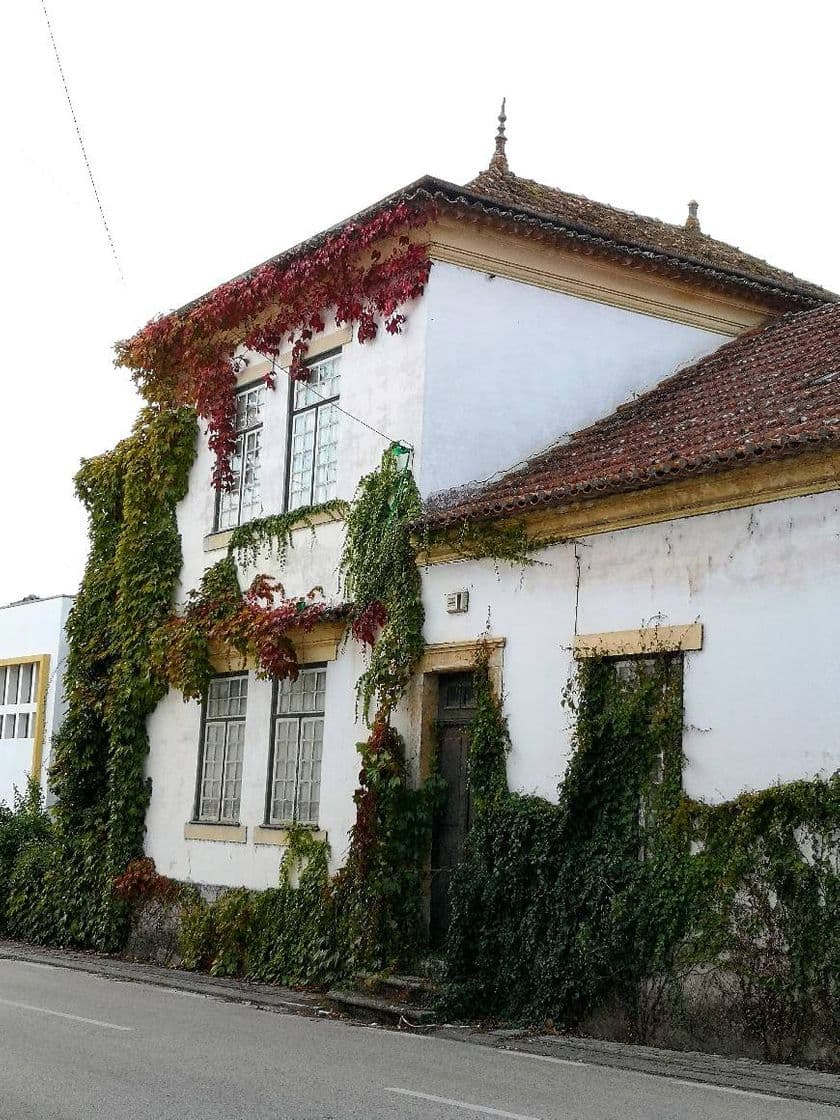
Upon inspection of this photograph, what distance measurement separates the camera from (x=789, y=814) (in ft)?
36.0

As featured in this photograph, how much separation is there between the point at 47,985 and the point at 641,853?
21.1 ft

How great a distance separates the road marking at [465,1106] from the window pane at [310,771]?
298 inches

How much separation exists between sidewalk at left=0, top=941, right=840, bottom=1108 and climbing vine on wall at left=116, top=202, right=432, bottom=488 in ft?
20.7

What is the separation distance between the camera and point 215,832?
59.1 feet

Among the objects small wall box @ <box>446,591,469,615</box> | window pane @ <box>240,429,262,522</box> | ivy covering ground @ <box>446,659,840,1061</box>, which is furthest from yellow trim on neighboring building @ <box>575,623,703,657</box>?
window pane @ <box>240,429,262,522</box>

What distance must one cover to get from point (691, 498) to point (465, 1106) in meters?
5.57

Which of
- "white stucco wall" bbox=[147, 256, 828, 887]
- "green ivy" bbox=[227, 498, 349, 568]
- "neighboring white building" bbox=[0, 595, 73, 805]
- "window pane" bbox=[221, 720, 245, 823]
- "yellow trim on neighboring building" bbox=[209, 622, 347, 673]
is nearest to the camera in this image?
"white stucco wall" bbox=[147, 256, 828, 887]

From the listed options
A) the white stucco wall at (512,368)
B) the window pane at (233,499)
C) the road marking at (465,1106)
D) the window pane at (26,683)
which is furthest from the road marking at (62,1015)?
the window pane at (26,683)

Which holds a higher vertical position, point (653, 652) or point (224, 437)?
point (224, 437)

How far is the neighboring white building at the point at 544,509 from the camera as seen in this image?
11586 mm

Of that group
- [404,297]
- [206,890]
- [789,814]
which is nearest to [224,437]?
[404,297]

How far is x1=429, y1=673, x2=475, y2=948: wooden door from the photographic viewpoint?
14648 mm

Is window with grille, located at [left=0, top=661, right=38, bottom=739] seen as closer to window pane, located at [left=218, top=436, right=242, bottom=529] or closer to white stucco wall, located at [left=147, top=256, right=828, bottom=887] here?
white stucco wall, located at [left=147, top=256, right=828, bottom=887]

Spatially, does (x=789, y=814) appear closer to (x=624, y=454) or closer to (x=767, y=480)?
(x=767, y=480)
